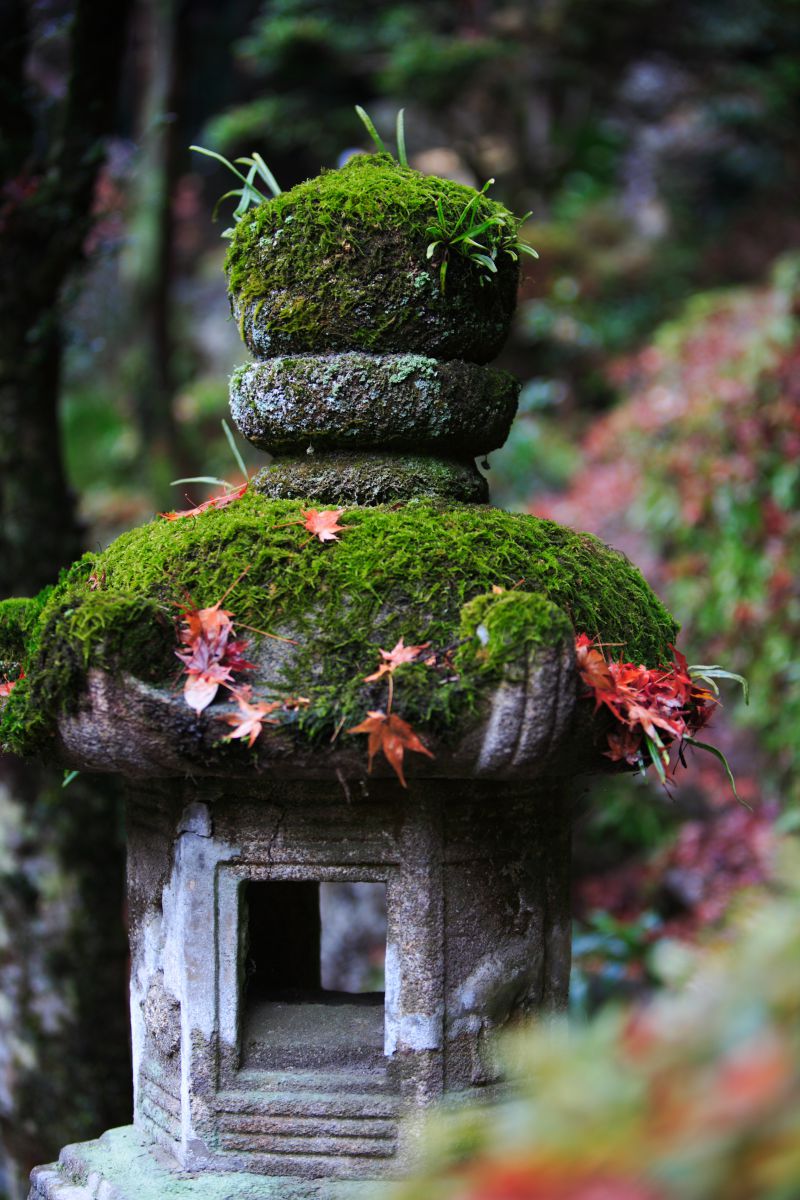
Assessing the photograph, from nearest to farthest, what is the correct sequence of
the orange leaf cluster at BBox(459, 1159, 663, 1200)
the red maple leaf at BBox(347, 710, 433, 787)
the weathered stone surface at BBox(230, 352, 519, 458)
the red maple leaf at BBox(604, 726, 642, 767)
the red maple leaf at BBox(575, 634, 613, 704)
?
the orange leaf cluster at BBox(459, 1159, 663, 1200), the red maple leaf at BBox(347, 710, 433, 787), the red maple leaf at BBox(575, 634, 613, 704), the red maple leaf at BBox(604, 726, 642, 767), the weathered stone surface at BBox(230, 352, 519, 458)

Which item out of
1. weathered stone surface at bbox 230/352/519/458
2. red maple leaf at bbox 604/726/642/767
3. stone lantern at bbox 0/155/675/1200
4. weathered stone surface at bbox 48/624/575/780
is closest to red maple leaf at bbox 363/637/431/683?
stone lantern at bbox 0/155/675/1200

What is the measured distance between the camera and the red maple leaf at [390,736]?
182 cm

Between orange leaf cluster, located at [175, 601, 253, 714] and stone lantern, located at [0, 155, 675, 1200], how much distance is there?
0.08 ft

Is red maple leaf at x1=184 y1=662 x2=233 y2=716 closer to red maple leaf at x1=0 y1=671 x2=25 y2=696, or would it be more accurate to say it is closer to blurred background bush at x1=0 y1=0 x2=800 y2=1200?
red maple leaf at x1=0 y1=671 x2=25 y2=696

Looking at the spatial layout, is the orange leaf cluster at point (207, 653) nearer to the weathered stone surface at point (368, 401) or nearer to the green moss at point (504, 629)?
the green moss at point (504, 629)

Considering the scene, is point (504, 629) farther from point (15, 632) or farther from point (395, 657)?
point (15, 632)

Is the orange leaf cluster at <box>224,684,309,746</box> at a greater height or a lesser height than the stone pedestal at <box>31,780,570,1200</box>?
greater

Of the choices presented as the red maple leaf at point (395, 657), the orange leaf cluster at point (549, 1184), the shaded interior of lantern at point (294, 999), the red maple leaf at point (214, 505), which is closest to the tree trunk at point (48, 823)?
the shaded interior of lantern at point (294, 999)

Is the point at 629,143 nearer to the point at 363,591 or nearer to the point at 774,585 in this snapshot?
the point at 774,585

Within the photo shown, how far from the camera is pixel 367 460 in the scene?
2355mm

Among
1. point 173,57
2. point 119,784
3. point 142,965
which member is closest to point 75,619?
point 142,965

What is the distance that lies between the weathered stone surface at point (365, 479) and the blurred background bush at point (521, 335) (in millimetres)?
1298

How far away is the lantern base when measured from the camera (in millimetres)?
2105

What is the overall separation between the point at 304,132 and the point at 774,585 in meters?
7.29
